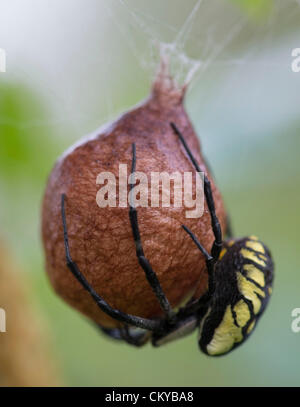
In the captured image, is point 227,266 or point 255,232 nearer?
point 227,266

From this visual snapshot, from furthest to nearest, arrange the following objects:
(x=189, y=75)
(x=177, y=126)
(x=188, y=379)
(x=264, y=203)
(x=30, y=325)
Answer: (x=188, y=379), (x=264, y=203), (x=30, y=325), (x=189, y=75), (x=177, y=126)

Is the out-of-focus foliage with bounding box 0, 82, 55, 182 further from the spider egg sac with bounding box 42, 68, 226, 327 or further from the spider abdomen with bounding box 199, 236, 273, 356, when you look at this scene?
the spider abdomen with bounding box 199, 236, 273, 356

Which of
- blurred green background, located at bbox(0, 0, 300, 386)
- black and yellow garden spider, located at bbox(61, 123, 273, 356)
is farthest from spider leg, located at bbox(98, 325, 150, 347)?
blurred green background, located at bbox(0, 0, 300, 386)

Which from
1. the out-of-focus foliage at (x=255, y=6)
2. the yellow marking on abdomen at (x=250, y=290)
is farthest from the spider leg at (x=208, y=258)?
the out-of-focus foliage at (x=255, y=6)

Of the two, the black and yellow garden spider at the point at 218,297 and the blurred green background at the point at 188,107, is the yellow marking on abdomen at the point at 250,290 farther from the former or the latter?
the blurred green background at the point at 188,107

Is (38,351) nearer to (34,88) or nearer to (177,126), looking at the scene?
(34,88)

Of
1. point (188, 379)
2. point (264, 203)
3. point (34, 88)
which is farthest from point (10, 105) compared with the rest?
point (188, 379)

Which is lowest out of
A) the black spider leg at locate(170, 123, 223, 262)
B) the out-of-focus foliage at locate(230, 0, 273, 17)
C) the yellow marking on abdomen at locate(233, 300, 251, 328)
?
the yellow marking on abdomen at locate(233, 300, 251, 328)
